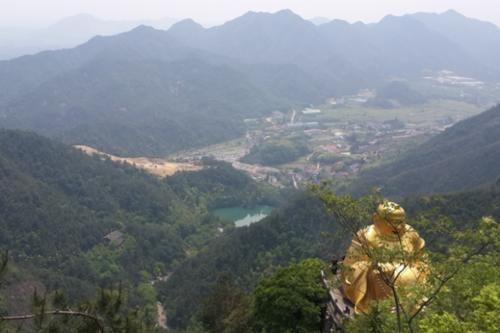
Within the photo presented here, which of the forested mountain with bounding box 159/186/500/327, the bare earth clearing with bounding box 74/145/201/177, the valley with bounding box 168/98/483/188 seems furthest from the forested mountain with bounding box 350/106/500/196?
the bare earth clearing with bounding box 74/145/201/177

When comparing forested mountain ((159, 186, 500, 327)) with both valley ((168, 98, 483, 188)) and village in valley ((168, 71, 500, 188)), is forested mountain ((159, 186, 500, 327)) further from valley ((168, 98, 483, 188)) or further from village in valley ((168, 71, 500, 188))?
village in valley ((168, 71, 500, 188))

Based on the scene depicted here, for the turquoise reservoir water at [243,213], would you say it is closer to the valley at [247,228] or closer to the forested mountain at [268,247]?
the valley at [247,228]

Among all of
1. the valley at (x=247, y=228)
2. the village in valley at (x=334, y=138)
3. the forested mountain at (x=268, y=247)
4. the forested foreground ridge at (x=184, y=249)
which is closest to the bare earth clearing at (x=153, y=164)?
the valley at (x=247, y=228)

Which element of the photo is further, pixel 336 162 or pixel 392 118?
pixel 392 118

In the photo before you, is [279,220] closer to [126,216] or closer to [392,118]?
[126,216]

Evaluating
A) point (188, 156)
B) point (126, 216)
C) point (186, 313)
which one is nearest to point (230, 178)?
point (126, 216)

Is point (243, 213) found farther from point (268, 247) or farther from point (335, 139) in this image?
point (335, 139)
